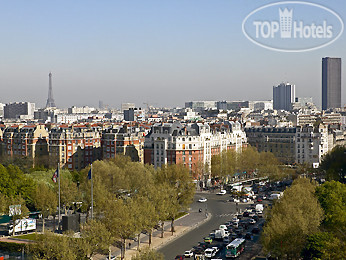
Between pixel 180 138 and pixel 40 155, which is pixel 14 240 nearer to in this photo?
pixel 180 138

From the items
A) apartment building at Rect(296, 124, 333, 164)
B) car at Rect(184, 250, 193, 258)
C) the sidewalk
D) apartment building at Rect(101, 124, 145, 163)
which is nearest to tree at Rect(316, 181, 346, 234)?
car at Rect(184, 250, 193, 258)

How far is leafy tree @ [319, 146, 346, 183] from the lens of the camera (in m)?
55.3

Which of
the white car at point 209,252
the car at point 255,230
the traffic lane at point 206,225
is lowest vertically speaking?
the traffic lane at point 206,225

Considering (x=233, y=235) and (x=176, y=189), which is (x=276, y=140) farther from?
(x=233, y=235)

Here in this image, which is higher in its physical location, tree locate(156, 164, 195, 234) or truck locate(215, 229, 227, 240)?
tree locate(156, 164, 195, 234)

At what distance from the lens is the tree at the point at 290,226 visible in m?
27.3

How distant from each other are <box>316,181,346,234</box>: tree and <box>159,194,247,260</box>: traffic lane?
8036mm

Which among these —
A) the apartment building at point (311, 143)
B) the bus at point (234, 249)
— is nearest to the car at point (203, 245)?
the bus at point (234, 249)

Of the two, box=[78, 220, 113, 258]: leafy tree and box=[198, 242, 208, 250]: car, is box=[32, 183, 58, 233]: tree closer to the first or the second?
box=[78, 220, 113, 258]: leafy tree

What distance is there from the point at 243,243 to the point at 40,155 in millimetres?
42642

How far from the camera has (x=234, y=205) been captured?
166ft

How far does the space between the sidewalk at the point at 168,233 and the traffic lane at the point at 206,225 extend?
18.3 inches

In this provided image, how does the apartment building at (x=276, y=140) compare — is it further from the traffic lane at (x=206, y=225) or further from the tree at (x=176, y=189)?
the tree at (x=176, y=189)

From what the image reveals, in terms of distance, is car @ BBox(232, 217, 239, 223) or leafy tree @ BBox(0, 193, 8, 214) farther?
car @ BBox(232, 217, 239, 223)
